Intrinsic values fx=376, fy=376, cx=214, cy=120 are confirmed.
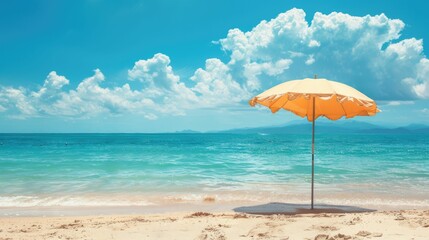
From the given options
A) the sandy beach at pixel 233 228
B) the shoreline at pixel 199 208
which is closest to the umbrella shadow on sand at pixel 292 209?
the shoreline at pixel 199 208

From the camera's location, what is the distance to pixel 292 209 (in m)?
8.48

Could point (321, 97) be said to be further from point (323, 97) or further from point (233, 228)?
point (233, 228)

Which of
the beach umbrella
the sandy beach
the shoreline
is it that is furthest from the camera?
the shoreline

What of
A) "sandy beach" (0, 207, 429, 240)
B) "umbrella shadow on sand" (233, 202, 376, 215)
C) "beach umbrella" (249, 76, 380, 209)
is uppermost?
"beach umbrella" (249, 76, 380, 209)

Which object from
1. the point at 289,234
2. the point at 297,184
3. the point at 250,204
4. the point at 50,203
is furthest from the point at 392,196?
the point at 50,203

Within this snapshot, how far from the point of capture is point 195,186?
12570mm

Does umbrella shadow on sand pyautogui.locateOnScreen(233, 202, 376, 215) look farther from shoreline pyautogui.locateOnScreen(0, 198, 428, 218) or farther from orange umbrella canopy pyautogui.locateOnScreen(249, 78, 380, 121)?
orange umbrella canopy pyautogui.locateOnScreen(249, 78, 380, 121)

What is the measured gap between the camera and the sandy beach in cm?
549

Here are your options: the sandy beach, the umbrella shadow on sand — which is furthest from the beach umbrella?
the sandy beach

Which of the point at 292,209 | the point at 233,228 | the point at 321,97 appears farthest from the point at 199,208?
the point at 321,97

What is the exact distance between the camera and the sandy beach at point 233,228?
5.49 m

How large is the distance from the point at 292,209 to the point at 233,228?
2.89 m

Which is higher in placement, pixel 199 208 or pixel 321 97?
pixel 321 97

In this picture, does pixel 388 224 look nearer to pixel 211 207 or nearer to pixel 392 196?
pixel 211 207
